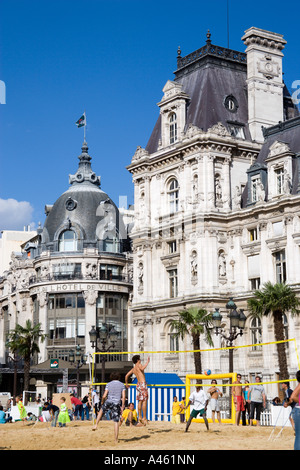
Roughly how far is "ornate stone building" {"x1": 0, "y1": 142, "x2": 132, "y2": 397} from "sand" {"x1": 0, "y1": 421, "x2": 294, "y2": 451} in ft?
169

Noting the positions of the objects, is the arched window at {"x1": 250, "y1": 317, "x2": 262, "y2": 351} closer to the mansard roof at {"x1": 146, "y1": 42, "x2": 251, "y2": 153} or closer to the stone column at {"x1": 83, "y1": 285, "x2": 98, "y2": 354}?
the mansard roof at {"x1": 146, "y1": 42, "x2": 251, "y2": 153}

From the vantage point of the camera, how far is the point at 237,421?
26672 mm

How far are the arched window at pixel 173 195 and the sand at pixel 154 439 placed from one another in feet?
107

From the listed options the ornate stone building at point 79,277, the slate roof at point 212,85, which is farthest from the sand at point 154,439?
the ornate stone building at point 79,277

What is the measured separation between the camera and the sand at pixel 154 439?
17.0 m

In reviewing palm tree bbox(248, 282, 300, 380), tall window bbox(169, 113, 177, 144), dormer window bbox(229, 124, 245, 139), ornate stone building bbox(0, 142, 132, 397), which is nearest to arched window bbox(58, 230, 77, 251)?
ornate stone building bbox(0, 142, 132, 397)

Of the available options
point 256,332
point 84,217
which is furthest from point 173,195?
point 84,217

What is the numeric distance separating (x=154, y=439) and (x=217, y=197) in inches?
1380

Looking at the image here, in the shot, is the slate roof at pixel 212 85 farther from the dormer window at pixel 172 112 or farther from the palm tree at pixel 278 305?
the palm tree at pixel 278 305

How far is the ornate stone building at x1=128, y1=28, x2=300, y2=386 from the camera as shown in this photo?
165 feet

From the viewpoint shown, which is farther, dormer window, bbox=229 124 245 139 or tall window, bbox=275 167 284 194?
dormer window, bbox=229 124 245 139

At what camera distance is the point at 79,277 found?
77.9m

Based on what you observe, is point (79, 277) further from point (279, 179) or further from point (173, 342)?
point (279, 179)
